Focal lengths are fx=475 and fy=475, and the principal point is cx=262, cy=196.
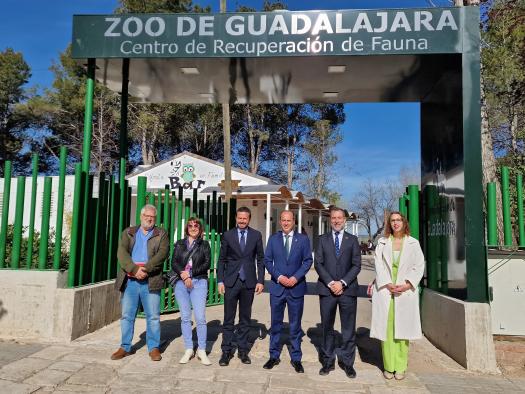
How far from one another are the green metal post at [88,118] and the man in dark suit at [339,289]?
352 centimetres

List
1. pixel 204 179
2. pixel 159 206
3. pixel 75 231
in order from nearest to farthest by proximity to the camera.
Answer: pixel 75 231, pixel 159 206, pixel 204 179

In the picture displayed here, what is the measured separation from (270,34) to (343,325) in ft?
12.7

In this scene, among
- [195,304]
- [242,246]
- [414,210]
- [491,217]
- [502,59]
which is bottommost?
[195,304]

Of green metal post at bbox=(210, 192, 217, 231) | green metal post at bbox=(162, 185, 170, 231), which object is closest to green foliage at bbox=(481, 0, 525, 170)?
green metal post at bbox=(210, 192, 217, 231)

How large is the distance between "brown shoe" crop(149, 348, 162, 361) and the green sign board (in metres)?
3.85

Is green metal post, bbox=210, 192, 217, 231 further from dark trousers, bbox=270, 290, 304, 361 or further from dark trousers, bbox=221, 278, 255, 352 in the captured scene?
dark trousers, bbox=270, 290, 304, 361

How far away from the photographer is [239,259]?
543 cm

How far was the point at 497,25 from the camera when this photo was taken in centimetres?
1324

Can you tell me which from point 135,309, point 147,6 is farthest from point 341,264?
point 147,6

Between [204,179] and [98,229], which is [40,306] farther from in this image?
[204,179]

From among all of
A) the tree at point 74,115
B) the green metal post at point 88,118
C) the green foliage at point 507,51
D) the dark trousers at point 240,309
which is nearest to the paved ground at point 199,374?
the dark trousers at point 240,309

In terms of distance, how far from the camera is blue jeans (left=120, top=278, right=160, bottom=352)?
5.42m

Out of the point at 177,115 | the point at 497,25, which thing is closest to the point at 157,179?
the point at 177,115

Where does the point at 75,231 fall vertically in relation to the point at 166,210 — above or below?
below
